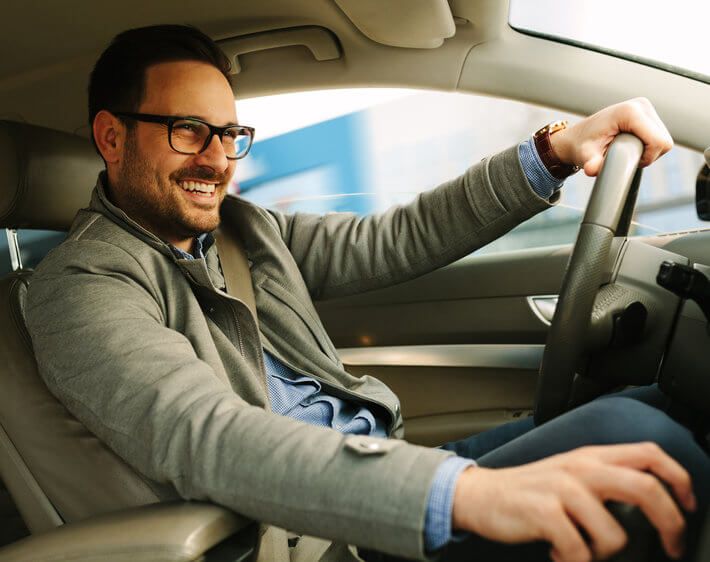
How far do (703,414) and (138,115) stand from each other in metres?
1.20

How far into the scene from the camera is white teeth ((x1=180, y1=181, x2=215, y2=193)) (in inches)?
60.7

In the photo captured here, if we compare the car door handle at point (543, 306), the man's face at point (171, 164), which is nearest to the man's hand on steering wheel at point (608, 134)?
the car door handle at point (543, 306)

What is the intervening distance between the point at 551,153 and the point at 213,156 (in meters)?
0.70

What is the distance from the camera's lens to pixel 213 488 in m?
0.96

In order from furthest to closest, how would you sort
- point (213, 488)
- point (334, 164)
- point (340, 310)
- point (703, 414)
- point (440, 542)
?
point (334, 164), point (340, 310), point (703, 414), point (213, 488), point (440, 542)

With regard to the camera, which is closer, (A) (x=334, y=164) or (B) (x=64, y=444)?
(B) (x=64, y=444)

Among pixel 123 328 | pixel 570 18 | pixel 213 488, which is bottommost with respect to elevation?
pixel 213 488

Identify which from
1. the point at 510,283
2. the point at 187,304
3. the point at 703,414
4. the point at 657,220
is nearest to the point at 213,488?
the point at 187,304

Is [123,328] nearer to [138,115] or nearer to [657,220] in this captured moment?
[138,115]

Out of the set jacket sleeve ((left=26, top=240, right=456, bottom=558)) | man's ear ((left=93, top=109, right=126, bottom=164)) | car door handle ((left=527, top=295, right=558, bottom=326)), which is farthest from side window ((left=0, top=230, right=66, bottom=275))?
car door handle ((left=527, top=295, right=558, bottom=326))

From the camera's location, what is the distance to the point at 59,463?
3.96 feet

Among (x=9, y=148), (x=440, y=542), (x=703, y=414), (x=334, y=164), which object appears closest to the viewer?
(x=440, y=542)

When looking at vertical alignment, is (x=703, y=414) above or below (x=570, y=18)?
below

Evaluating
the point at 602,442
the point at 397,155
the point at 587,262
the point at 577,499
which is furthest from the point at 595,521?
the point at 397,155
